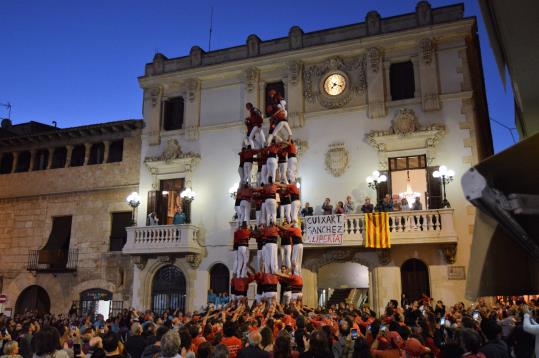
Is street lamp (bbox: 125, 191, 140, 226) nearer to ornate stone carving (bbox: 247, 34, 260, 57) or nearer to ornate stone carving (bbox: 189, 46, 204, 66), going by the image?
ornate stone carving (bbox: 189, 46, 204, 66)

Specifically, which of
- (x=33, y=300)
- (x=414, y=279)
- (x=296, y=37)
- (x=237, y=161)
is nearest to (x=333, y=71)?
(x=296, y=37)

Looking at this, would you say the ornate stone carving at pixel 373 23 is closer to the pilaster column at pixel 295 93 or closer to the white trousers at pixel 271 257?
the pilaster column at pixel 295 93

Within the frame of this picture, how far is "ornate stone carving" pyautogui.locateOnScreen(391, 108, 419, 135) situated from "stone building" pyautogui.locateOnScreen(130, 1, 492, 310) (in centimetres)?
5

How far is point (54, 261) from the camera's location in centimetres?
2469

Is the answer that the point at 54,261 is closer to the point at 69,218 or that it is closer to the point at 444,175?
the point at 69,218

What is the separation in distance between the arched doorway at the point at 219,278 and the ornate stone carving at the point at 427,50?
12065 mm

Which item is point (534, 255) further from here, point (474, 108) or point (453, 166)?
point (474, 108)

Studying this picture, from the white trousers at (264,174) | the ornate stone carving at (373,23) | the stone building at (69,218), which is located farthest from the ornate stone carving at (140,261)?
the ornate stone carving at (373,23)

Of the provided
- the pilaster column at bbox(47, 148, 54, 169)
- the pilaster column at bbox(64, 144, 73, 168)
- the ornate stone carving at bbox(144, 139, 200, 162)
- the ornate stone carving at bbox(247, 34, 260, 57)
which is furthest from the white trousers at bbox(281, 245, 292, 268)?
the pilaster column at bbox(47, 148, 54, 169)

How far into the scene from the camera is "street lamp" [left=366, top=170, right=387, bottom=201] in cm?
1975

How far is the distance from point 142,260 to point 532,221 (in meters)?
21.4

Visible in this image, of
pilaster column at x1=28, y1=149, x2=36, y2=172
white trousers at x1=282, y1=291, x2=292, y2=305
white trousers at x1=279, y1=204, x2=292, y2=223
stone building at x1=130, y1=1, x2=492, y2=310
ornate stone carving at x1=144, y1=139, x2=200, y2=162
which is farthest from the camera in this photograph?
pilaster column at x1=28, y1=149, x2=36, y2=172

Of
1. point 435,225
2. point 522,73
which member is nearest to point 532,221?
point 522,73

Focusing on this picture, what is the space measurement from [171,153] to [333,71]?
331 inches
